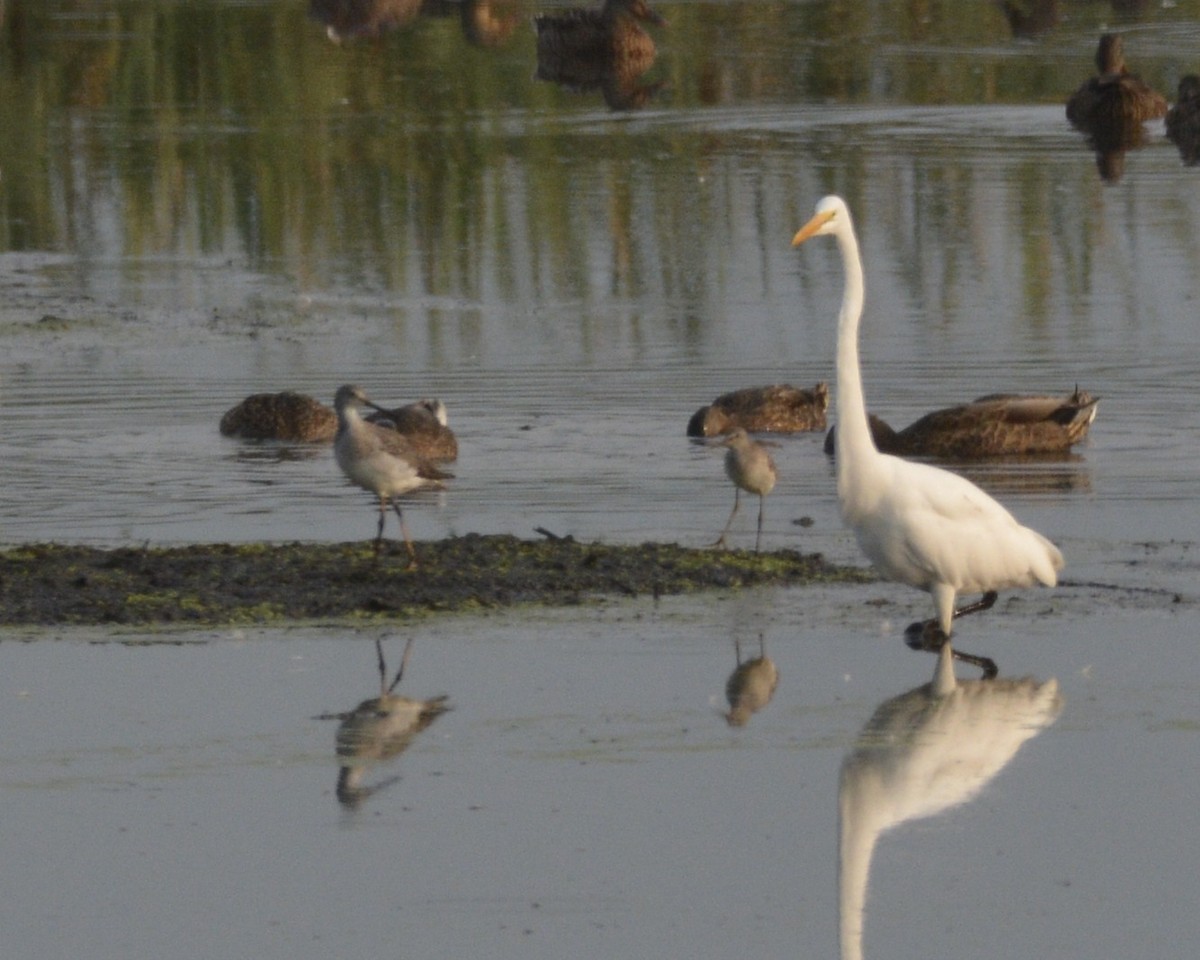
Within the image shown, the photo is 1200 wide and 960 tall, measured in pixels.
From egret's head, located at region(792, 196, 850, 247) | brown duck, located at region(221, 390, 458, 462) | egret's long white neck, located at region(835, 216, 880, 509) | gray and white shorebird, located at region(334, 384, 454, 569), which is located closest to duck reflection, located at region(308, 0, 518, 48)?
Answer: brown duck, located at region(221, 390, 458, 462)

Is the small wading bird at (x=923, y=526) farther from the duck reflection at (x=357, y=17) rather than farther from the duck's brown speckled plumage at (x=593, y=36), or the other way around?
the duck reflection at (x=357, y=17)

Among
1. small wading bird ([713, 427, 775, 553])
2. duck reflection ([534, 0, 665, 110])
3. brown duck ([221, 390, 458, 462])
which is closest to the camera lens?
small wading bird ([713, 427, 775, 553])

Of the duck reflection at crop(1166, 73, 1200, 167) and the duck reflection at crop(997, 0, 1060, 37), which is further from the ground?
the duck reflection at crop(997, 0, 1060, 37)

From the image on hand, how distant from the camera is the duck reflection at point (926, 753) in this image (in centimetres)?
723

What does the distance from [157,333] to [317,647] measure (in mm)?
9269

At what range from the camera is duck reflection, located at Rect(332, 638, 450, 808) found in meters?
7.94

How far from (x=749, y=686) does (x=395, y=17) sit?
120 ft

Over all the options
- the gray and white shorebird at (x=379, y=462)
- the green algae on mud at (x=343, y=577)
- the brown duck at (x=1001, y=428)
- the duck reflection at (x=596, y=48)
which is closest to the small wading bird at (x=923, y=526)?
the green algae on mud at (x=343, y=577)

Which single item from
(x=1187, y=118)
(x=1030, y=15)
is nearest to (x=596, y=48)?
(x=1187, y=118)

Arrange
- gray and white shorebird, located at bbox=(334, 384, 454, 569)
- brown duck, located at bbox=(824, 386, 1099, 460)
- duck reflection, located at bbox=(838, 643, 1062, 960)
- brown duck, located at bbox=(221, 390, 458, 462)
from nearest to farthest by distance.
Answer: duck reflection, located at bbox=(838, 643, 1062, 960) → gray and white shorebird, located at bbox=(334, 384, 454, 569) → brown duck, located at bbox=(824, 386, 1099, 460) → brown duck, located at bbox=(221, 390, 458, 462)

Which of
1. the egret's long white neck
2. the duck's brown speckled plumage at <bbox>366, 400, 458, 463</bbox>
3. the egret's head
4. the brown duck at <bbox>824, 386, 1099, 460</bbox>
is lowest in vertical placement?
the brown duck at <bbox>824, 386, 1099, 460</bbox>

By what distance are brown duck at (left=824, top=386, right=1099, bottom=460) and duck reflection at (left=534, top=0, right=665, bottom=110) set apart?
813 inches

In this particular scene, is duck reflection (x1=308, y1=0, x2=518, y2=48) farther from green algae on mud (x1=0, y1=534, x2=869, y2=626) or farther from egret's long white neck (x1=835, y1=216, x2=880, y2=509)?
egret's long white neck (x1=835, y1=216, x2=880, y2=509)

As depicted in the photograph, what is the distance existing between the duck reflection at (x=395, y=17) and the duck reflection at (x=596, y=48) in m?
3.10
